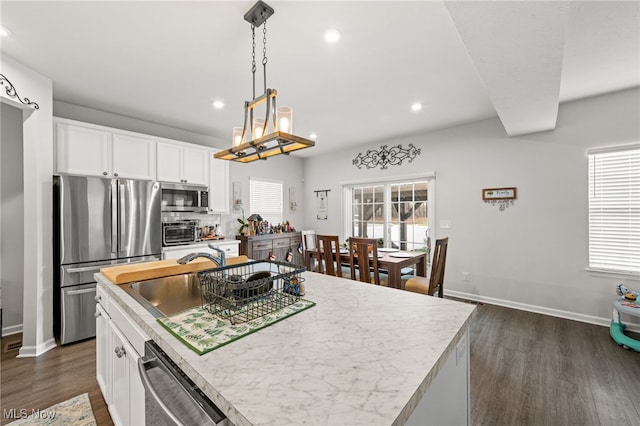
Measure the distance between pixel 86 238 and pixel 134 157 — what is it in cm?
117

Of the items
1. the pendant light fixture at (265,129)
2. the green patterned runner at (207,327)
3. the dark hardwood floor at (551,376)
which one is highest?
the pendant light fixture at (265,129)

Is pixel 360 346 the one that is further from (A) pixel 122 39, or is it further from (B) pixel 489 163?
(B) pixel 489 163

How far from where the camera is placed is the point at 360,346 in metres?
0.96

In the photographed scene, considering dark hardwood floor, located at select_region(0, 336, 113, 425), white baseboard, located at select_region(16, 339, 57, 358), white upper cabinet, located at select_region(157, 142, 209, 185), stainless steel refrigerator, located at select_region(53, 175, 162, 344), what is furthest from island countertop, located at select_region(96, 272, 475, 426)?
white upper cabinet, located at select_region(157, 142, 209, 185)

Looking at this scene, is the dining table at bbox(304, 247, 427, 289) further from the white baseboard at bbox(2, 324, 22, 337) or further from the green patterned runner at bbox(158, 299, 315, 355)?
the white baseboard at bbox(2, 324, 22, 337)

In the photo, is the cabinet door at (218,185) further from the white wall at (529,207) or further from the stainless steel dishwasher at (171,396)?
the stainless steel dishwasher at (171,396)

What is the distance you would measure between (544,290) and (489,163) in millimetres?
1843

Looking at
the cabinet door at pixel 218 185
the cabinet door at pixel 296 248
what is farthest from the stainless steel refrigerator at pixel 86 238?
the cabinet door at pixel 296 248

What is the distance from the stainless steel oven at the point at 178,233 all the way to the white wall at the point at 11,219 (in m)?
1.54

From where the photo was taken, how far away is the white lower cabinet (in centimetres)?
123

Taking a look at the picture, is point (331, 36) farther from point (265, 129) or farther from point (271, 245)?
point (271, 245)

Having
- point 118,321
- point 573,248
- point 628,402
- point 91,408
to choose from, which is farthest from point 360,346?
point 573,248

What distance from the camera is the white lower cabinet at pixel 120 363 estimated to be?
1227 millimetres

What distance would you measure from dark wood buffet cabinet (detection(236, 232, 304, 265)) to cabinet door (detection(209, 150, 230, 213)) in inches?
27.7
